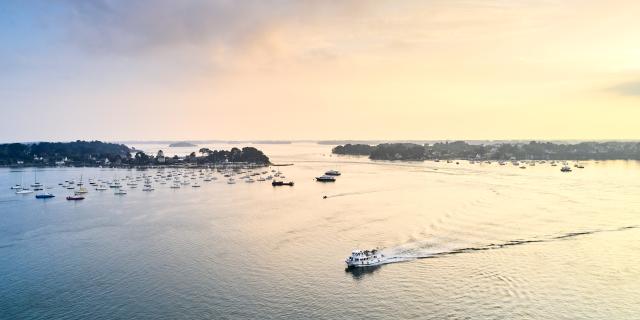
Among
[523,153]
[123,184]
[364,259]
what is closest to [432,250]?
[364,259]

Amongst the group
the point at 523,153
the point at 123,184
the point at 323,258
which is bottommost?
the point at 323,258

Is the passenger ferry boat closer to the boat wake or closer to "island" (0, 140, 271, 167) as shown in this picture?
the boat wake

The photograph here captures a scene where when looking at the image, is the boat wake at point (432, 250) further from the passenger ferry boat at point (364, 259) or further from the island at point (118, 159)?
the island at point (118, 159)

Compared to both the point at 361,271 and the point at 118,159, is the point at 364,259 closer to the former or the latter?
the point at 361,271

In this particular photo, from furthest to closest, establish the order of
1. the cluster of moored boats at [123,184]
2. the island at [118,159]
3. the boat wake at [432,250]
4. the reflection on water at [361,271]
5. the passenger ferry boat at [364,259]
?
1. the island at [118,159]
2. the cluster of moored boats at [123,184]
3. the boat wake at [432,250]
4. the passenger ferry boat at [364,259]
5. the reflection on water at [361,271]

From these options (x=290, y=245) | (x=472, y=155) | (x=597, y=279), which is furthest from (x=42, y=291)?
(x=472, y=155)

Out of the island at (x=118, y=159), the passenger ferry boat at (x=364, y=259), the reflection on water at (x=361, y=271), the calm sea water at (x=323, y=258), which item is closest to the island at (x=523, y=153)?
the island at (x=118, y=159)

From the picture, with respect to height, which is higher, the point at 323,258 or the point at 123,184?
the point at 123,184
